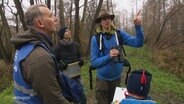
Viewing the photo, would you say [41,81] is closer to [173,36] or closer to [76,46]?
[76,46]

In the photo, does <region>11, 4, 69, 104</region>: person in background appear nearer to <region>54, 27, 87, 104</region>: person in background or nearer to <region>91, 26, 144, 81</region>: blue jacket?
<region>91, 26, 144, 81</region>: blue jacket

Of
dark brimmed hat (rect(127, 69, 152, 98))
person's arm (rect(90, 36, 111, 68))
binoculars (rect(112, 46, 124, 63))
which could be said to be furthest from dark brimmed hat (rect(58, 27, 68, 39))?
dark brimmed hat (rect(127, 69, 152, 98))

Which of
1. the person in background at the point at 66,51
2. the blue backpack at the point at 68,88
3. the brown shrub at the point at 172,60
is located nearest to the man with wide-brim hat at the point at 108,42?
the blue backpack at the point at 68,88

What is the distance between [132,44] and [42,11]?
272cm

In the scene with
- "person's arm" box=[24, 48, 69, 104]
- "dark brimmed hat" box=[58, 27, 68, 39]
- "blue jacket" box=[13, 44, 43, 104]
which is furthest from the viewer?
"dark brimmed hat" box=[58, 27, 68, 39]

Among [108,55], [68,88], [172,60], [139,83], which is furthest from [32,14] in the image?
[172,60]

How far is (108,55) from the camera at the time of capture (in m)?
6.25

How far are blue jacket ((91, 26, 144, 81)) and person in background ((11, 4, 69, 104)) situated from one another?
2.31 metres

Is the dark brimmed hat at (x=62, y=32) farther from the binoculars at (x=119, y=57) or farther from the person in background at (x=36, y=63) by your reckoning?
the person in background at (x=36, y=63)

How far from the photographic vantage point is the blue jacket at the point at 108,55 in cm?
636

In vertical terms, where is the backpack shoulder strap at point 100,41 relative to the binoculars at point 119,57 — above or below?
above

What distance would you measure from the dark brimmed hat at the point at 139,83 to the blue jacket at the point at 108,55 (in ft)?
5.48

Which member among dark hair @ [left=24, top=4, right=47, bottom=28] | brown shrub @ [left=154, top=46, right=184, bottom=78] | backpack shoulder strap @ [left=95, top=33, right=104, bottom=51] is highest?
dark hair @ [left=24, top=4, right=47, bottom=28]

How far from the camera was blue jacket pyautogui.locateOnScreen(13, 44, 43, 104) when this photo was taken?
393cm
